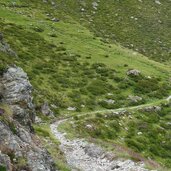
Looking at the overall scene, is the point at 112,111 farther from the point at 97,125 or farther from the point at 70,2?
the point at 70,2

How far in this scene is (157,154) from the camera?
140 ft

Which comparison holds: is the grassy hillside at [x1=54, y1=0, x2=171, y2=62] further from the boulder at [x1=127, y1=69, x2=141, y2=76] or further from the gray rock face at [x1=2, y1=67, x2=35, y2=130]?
the gray rock face at [x1=2, y1=67, x2=35, y2=130]

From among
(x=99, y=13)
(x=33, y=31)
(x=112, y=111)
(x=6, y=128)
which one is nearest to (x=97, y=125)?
(x=112, y=111)

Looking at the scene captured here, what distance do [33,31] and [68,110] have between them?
29140mm

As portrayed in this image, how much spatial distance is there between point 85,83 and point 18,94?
85.6 feet

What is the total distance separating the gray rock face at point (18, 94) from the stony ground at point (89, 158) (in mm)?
4659

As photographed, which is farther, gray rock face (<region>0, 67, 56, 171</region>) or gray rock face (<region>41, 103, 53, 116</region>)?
gray rock face (<region>41, 103, 53, 116</region>)

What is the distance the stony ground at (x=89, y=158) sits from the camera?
113 ft

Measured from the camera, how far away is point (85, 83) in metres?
59.0

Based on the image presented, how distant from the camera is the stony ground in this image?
113 feet

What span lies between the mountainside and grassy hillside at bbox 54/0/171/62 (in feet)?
0.81

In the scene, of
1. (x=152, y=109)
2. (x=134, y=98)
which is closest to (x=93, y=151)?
(x=152, y=109)

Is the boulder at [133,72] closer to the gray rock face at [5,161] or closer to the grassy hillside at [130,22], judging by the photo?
the grassy hillside at [130,22]

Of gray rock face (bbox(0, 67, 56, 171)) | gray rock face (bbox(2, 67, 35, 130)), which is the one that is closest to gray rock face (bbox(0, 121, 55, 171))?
gray rock face (bbox(0, 67, 56, 171))
